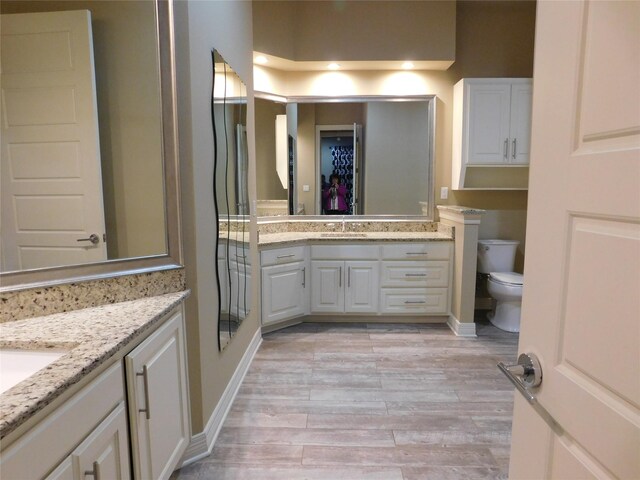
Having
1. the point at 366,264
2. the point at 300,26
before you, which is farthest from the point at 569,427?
the point at 300,26

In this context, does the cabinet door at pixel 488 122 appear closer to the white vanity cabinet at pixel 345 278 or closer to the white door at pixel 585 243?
the white vanity cabinet at pixel 345 278

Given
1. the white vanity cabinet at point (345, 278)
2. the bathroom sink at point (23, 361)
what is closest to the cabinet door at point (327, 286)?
the white vanity cabinet at point (345, 278)

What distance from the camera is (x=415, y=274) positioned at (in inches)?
136

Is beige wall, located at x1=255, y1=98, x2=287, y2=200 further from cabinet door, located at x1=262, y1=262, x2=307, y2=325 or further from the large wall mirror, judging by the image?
cabinet door, located at x1=262, y1=262, x2=307, y2=325

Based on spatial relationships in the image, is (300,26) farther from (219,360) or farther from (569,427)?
(569,427)

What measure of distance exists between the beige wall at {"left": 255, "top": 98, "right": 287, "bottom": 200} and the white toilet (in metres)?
2.09

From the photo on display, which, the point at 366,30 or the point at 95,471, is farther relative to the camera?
the point at 366,30

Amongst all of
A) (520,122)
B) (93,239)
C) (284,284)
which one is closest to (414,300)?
(284,284)

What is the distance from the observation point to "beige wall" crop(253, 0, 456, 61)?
3.32 meters

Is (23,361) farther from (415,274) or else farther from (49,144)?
(415,274)

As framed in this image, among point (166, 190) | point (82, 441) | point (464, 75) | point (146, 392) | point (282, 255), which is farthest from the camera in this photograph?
point (464, 75)

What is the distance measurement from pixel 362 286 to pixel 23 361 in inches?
107

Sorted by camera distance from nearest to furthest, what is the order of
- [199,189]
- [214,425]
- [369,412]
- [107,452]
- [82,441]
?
[82,441] < [107,452] < [199,189] < [214,425] < [369,412]

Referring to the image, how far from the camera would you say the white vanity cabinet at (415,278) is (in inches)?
135
